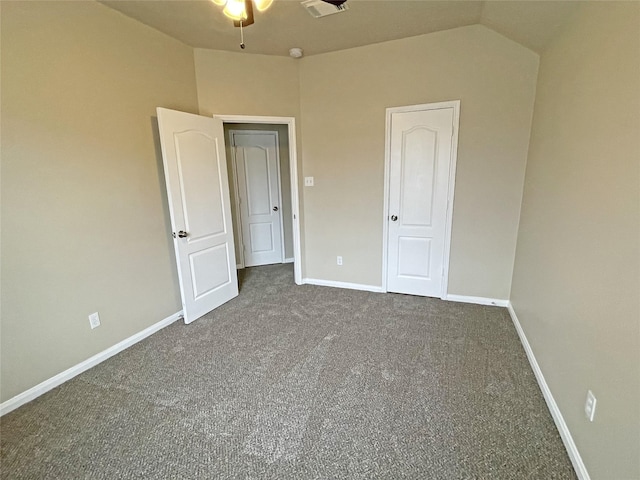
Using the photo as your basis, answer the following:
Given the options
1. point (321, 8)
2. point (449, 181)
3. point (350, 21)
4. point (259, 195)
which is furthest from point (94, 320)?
point (449, 181)

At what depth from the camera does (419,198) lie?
10.7ft

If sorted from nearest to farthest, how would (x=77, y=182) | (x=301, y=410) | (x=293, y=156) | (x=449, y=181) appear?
(x=301, y=410), (x=77, y=182), (x=449, y=181), (x=293, y=156)

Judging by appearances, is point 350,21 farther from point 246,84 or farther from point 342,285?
point 342,285

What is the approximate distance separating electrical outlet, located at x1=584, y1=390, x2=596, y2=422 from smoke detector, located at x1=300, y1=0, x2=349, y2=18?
2.73 metres

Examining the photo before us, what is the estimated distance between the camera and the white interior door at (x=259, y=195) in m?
4.51

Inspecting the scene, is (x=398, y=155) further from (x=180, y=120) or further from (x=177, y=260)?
(x=177, y=260)

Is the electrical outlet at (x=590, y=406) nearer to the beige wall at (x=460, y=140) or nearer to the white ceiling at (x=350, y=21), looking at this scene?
the beige wall at (x=460, y=140)

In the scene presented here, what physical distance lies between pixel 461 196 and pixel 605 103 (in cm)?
167

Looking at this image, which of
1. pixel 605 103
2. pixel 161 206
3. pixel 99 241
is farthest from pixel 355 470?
pixel 161 206

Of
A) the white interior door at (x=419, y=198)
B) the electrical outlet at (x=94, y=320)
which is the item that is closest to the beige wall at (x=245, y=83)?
the white interior door at (x=419, y=198)

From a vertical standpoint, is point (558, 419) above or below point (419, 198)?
below

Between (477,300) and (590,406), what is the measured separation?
1940 mm

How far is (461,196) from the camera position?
3.10 metres

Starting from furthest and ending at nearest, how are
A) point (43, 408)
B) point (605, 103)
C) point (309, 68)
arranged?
point (309, 68)
point (43, 408)
point (605, 103)
